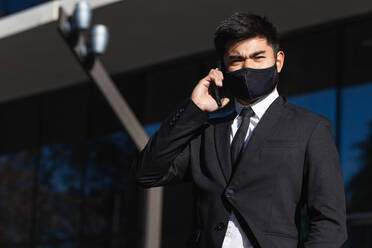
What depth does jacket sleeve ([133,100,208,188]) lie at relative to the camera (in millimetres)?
2830

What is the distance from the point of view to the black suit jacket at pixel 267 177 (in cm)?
263

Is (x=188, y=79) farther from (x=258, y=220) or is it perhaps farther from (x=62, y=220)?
(x=258, y=220)

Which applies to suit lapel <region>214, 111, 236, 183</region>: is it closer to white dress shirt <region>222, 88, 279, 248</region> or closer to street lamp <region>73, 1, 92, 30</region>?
white dress shirt <region>222, 88, 279, 248</region>

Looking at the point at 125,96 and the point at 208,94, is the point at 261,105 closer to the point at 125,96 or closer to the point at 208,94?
the point at 208,94

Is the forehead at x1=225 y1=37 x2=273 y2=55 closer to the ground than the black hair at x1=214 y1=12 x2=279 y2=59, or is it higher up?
closer to the ground

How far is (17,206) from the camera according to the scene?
13883 mm

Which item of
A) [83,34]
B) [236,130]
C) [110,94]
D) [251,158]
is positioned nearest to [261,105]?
[236,130]

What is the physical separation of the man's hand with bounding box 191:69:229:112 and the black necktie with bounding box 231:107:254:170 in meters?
0.09

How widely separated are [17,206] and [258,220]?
11.7 meters

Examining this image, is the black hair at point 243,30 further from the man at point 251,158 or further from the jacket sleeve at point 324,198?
the jacket sleeve at point 324,198

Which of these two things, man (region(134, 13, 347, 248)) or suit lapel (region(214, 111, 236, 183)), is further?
suit lapel (region(214, 111, 236, 183))

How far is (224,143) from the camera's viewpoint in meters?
2.83

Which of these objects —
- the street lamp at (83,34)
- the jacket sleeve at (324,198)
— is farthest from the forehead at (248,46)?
the street lamp at (83,34)

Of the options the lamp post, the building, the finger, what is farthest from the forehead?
the building
